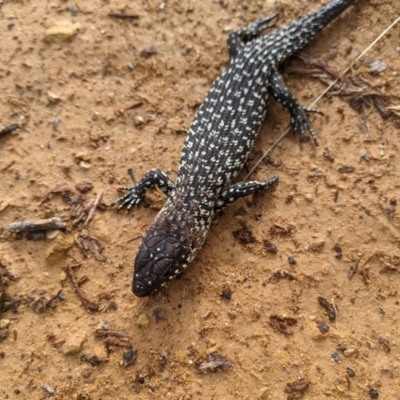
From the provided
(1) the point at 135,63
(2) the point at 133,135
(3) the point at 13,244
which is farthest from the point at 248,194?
(3) the point at 13,244

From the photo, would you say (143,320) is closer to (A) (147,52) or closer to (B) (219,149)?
(B) (219,149)

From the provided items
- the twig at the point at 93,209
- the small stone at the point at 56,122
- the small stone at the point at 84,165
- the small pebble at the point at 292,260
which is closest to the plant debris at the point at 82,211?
the twig at the point at 93,209

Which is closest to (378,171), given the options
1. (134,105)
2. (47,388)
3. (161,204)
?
(161,204)

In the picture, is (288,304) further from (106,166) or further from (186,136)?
(106,166)

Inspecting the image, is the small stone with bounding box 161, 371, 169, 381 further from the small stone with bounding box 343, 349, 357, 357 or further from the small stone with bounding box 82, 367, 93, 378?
the small stone with bounding box 343, 349, 357, 357

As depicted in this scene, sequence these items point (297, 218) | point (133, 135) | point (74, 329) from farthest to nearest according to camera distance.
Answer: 1. point (133, 135)
2. point (297, 218)
3. point (74, 329)

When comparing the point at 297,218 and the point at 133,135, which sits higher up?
the point at 133,135
